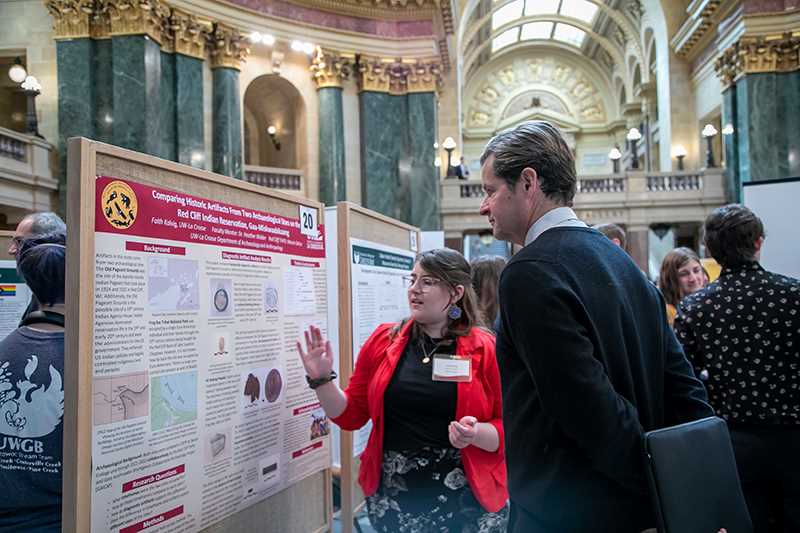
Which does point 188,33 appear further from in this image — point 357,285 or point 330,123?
point 357,285

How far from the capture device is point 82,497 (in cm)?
189

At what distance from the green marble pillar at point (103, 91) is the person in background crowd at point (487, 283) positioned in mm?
10380

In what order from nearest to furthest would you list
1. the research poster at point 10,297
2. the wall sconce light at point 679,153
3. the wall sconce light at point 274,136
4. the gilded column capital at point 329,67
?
the research poster at point 10,297 → the gilded column capital at point 329,67 → the wall sconce light at point 274,136 → the wall sconce light at point 679,153

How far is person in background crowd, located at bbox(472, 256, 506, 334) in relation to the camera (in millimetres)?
4047

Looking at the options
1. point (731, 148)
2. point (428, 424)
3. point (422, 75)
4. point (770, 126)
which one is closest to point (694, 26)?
point (731, 148)

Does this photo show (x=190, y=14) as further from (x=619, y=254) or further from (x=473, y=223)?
(x=619, y=254)

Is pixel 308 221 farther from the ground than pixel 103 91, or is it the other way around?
pixel 103 91

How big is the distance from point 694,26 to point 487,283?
19962 millimetres

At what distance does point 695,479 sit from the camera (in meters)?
1.68

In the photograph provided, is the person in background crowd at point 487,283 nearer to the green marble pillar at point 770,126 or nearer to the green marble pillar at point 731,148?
the green marble pillar at point 770,126

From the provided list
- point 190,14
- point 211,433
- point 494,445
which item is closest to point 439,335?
point 494,445

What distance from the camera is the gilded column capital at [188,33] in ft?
45.4

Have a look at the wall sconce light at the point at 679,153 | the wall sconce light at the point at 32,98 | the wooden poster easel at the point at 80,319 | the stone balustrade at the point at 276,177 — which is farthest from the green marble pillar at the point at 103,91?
the wall sconce light at the point at 679,153

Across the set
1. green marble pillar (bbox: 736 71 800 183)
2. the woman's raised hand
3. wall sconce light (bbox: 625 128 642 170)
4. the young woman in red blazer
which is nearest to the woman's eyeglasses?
the young woman in red blazer
